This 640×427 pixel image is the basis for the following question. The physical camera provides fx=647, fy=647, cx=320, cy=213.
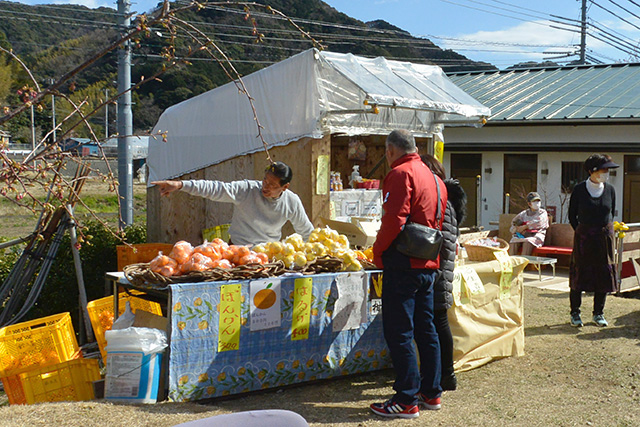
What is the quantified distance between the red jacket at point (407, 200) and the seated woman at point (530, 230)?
310 inches

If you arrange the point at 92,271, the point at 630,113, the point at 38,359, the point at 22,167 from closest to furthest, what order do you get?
1. the point at 22,167
2. the point at 38,359
3. the point at 92,271
4. the point at 630,113

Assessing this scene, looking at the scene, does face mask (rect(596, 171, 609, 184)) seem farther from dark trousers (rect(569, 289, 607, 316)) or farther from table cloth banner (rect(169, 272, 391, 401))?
table cloth banner (rect(169, 272, 391, 401))

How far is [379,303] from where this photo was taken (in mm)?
5598

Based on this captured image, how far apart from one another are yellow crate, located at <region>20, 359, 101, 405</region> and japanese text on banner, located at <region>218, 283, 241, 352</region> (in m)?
1.21

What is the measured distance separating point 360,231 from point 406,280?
3603 millimetres

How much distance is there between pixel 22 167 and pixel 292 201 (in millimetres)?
4289

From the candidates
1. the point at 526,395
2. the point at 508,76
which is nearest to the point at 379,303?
the point at 526,395

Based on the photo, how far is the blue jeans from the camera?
4.54 metres

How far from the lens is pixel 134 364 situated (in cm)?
444

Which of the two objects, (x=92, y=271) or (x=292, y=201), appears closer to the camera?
(x=292, y=201)

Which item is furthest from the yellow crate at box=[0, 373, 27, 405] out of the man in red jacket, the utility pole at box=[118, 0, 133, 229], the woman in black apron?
the utility pole at box=[118, 0, 133, 229]

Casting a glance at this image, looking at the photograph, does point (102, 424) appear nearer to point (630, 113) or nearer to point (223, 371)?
point (223, 371)

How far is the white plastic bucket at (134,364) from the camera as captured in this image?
175 inches

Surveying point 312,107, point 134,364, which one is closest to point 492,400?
point 134,364
